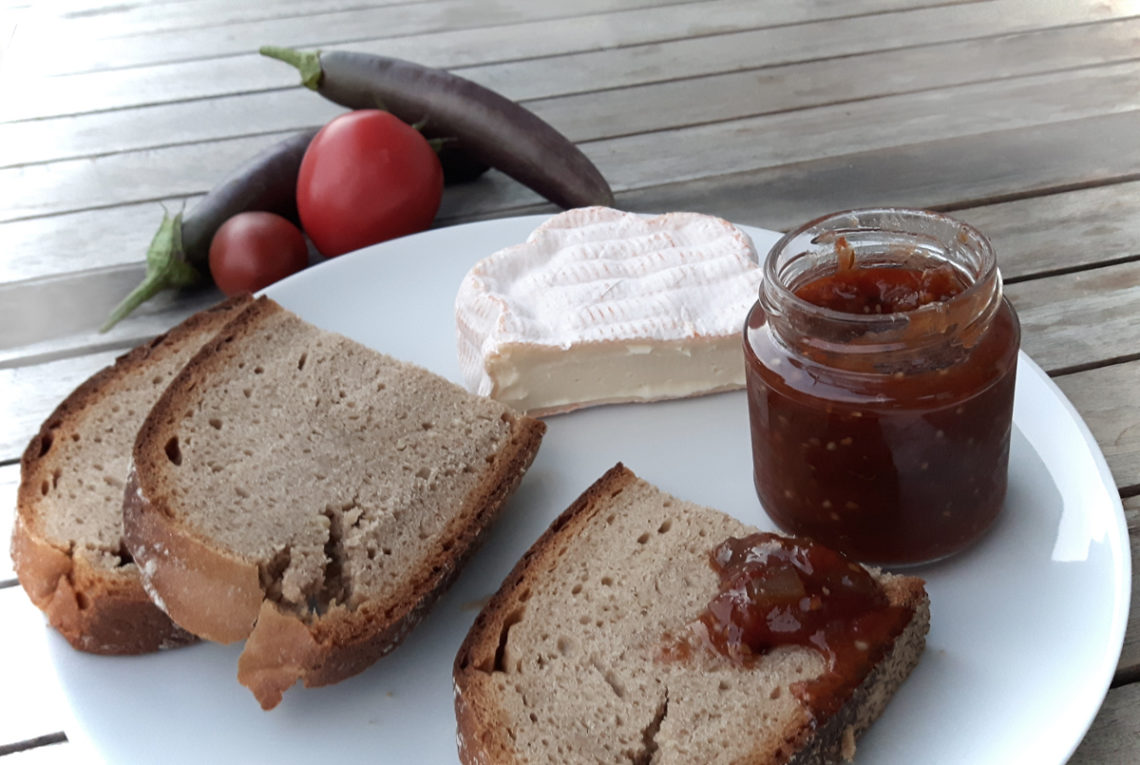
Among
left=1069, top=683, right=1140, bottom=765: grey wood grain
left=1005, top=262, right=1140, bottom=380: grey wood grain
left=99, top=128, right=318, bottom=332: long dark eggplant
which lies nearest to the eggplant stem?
left=99, top=128, right=318, bottom=332: long dark eggplant

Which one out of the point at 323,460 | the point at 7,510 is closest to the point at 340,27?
the point at 7,510

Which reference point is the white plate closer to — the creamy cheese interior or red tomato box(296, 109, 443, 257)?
the creamy cheese interior

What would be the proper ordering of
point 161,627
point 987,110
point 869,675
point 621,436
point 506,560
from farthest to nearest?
1. point 987,110
2. point 621,436
3. point 506,560
4. point 161,627
5. point 869,675

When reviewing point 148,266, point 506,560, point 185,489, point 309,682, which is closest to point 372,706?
point 309,682

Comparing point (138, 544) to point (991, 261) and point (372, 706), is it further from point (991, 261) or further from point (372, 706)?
point (991, 261)

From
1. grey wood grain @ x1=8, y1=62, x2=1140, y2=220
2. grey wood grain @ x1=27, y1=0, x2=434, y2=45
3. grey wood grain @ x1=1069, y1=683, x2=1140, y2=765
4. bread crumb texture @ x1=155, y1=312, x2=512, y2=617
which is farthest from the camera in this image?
grey wood grain @ x1=27, y1=0, x2=434, y2=45

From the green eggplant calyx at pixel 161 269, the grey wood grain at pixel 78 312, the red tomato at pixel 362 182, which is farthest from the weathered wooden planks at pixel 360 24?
the green eggplant calyx at pixel 161 269
